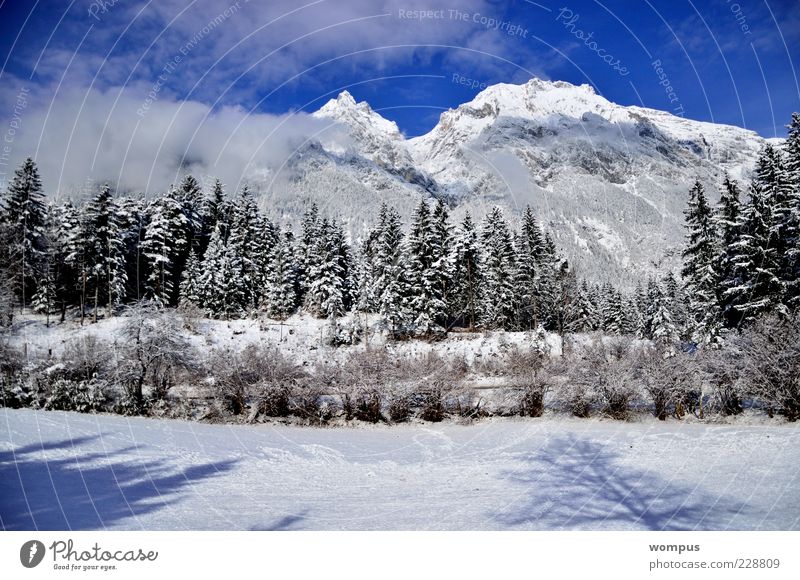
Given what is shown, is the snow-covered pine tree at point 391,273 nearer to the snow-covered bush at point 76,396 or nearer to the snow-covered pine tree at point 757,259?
the snow-covered bush at point 76,396

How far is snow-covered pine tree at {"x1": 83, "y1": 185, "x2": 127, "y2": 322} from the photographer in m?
36.5

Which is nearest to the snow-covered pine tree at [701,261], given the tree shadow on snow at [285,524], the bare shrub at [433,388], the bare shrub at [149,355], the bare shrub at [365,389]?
the bare shrub at [433,388]

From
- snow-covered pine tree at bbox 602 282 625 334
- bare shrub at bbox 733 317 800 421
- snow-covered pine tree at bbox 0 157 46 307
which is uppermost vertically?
snow-covered pine tree at bbox 0 157 46 307

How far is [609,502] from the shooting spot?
7848 mm

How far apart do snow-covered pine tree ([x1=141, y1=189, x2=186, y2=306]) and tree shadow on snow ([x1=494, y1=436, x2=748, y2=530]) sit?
129 feet

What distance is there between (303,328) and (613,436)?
101 ft

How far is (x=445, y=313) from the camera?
39344 mm

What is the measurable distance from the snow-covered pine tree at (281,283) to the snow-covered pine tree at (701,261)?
37.0 meters

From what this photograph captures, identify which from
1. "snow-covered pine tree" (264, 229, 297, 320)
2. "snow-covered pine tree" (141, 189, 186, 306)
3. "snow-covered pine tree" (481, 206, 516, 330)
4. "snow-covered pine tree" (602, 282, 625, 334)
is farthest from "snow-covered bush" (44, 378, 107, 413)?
"snow-covered pine tree" (602, 282, 625, 334)

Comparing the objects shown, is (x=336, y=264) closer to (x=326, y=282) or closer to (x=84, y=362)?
(x=326, y=282)

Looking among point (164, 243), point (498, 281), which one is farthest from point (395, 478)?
point (164, 243)

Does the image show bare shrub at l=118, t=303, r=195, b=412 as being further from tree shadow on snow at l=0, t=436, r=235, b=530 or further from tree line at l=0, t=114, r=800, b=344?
tree line at l=0, t=114, r=800, b=344

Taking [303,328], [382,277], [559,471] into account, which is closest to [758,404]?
[559,471]

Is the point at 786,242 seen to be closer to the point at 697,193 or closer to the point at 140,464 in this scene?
the point at 697,193
